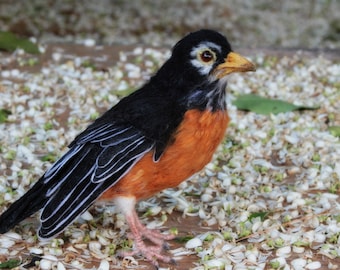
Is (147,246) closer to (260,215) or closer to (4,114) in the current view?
(260,215)

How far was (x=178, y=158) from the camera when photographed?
307 centimetres

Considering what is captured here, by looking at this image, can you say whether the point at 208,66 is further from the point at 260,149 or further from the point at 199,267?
the point at 260,149

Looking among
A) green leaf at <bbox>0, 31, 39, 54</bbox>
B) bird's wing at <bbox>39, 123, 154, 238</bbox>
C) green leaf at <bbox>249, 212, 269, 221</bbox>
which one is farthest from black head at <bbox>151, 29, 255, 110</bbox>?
green leaf at <bbox>0, 31, 39, 54</bbox>

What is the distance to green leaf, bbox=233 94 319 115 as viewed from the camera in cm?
491

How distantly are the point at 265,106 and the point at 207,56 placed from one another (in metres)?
1.93

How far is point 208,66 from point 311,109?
206cm

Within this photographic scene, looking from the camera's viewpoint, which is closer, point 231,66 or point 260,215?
point 231,66

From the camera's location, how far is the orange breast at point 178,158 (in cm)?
306

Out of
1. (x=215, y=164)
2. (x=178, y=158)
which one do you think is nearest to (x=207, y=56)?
(x=178, y=158)

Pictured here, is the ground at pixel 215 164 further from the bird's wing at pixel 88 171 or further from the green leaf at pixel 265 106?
the bird's wing at pixel 88 171

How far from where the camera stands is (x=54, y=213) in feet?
10.00

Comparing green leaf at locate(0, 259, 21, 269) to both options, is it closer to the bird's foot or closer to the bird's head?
the bird's foot

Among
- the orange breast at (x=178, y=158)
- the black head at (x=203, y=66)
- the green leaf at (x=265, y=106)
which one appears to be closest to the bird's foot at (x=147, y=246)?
the orange breast at (x=178, y=158)

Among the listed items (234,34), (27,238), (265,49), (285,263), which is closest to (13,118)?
(27,238)
